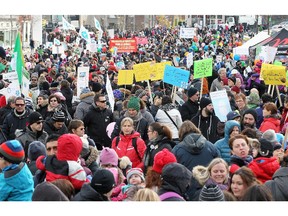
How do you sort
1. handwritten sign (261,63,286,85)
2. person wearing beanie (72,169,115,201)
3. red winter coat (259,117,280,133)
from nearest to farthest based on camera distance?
1. person wearing beanie (72,169,115,201)
2. red winter coat (259,117,280,133)
3. handwritten sign (261,63,286,85)

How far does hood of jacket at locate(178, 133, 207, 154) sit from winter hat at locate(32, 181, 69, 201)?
101 inches

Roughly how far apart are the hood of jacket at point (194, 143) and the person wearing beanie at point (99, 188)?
2.05 meters

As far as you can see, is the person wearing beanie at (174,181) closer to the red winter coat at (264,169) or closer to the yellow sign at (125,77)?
the red winter coat at (264,169)

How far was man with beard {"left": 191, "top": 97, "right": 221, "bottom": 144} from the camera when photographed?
10.4 meters

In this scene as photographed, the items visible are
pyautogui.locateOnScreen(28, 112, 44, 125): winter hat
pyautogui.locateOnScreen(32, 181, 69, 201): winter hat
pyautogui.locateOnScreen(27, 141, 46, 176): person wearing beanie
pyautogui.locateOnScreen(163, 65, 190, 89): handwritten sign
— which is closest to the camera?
pyautogui.locateOnScreen(32, 181, 69, 201): winter hat

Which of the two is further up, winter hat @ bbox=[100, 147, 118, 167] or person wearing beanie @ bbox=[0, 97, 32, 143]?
winter hat @ bbox=[100, 147, 118, 167]

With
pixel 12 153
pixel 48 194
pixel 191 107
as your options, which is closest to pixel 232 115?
pixel 191 107

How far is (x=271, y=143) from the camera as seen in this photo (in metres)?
7.64

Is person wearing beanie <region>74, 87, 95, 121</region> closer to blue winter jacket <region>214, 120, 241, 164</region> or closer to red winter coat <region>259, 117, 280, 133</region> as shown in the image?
red winter coat <region>259, 117, 280, 133</region>

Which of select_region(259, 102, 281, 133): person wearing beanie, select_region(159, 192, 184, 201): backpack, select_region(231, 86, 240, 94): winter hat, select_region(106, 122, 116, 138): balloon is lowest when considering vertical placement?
select_region(106, 122, 116, 138): balloon

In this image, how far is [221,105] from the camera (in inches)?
434

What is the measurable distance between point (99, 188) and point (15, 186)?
68cm

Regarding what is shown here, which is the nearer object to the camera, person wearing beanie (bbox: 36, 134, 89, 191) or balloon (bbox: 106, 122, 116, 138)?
person wearing beanie (bbox: 36, 134, 89, 191)

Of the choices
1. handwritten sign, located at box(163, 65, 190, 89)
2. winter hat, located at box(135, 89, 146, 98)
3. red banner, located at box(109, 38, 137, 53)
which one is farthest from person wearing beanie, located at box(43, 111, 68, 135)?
red banner, located at box(109, 38, 137, 53)
